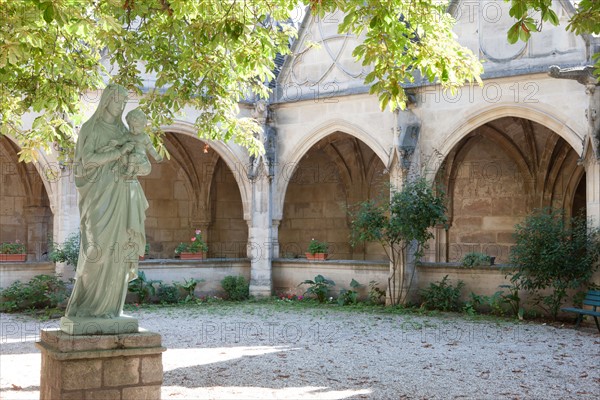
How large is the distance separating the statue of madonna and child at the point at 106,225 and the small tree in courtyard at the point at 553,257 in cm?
833

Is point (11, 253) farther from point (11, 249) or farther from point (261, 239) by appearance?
point (261, 239)

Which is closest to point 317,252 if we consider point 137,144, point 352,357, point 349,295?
point 349,295

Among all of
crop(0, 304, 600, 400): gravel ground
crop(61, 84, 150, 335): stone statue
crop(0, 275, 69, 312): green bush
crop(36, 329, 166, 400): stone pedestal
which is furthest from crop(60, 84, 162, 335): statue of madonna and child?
crop(0, 275, 69, 312): green bush

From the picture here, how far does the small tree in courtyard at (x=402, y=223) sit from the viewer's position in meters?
13.9

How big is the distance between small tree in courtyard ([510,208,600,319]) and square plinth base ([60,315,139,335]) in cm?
839

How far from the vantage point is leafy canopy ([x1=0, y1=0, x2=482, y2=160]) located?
22.0ft

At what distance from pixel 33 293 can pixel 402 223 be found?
6782 millimetres

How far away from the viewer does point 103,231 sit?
18.9 feet

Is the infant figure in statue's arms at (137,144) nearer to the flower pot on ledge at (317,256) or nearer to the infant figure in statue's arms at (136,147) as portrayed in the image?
the infant figure in statue's arms at (136,147)

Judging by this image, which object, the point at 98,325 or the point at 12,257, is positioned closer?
the point at 98,325

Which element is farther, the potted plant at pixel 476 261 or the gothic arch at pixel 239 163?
the gothic arch at pixel 239 163

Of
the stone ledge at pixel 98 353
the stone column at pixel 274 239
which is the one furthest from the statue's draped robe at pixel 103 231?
the stone column at pixel 274 239

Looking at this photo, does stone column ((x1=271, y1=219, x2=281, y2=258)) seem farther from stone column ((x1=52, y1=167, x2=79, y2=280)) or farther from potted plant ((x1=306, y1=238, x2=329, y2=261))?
stone column ((x1=52, y1=167, x2=79, y2=280))

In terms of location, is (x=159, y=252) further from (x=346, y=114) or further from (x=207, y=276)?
(x=346, y=114)
